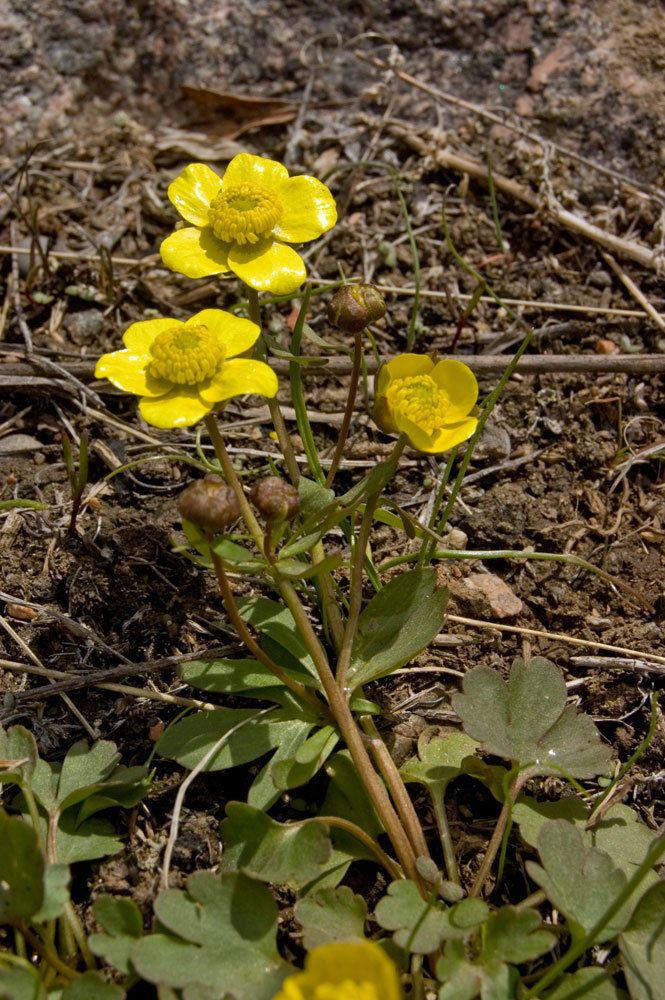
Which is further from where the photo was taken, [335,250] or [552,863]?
[335,250]

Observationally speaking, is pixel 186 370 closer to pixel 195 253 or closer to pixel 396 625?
pixel 195 253

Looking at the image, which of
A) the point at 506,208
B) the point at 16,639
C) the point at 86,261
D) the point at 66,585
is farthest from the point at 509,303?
the point at 16,639

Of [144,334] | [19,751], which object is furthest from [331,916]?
[144,334]

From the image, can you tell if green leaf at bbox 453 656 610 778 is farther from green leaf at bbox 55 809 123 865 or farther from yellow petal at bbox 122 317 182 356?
yellow petal at bbox 122 317 182 356

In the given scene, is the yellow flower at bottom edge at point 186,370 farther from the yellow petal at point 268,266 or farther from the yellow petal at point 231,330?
the yellow petal at point 268,266

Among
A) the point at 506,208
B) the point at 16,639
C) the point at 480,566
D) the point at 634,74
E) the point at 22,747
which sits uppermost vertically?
the point at 634,74

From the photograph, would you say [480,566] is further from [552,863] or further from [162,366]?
[162,366]

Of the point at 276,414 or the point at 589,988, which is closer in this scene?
the point at 589,988
